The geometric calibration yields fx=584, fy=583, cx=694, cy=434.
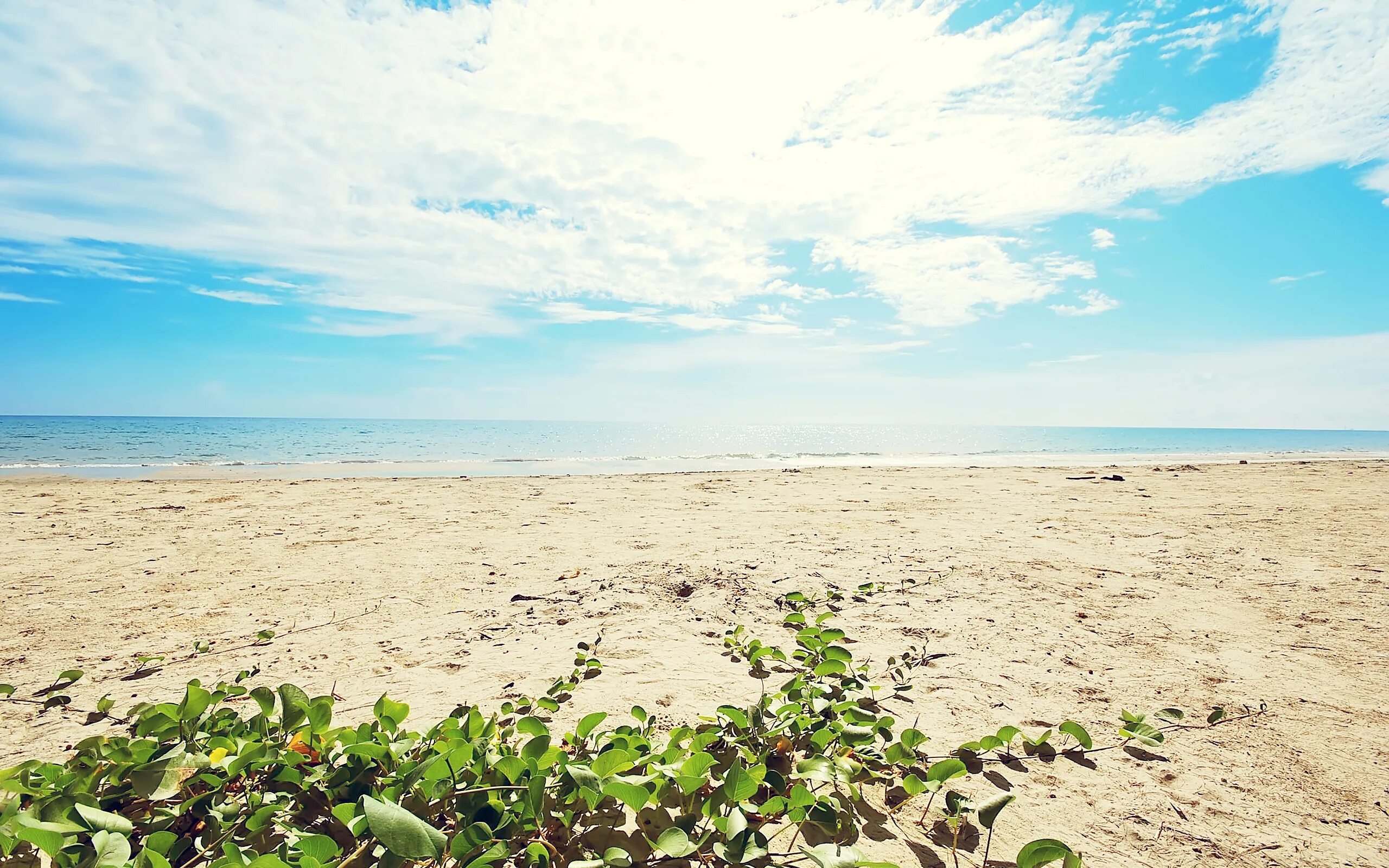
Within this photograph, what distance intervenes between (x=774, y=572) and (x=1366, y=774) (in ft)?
9.22

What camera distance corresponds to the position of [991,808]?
1.50 m

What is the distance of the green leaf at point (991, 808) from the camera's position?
148 centimetres

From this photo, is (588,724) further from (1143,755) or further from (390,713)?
(1143,755)

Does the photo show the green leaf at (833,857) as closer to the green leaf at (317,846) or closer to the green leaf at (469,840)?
the green leaf at (469,840)

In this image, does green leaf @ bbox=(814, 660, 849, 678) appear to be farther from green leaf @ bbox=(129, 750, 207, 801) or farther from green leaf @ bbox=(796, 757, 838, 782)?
green leaf @ bbox=(129, 750, 207, 801)

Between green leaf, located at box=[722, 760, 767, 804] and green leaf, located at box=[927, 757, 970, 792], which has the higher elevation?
green leaf, located at box=[722, 760, 767, 804]

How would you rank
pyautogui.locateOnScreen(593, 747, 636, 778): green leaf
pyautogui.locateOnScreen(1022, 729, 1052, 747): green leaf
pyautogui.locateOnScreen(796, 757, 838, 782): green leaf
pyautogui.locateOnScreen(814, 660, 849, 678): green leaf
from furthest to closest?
pyautogui.locateOnScreen(814, 660, 849, 678): green leaf → pyautogui.locateOnScreen(1022, 729, 1052, 747): green leaf → pyautogui.locateOnScreen(796, 757, 838, 782): green leaf → pyautogui.locateOnScreen(593, 747, 636, 778): green leaf

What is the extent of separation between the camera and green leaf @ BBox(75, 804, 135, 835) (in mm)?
1202

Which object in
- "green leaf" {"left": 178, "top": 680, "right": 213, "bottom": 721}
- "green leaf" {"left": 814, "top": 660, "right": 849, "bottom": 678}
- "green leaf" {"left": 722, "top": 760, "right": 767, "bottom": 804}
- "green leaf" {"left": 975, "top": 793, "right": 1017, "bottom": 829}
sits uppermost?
"green leaf" {"left": 178, "top": 680, "right": 213, "bottom": 721}

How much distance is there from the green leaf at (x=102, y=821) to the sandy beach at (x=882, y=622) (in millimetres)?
970

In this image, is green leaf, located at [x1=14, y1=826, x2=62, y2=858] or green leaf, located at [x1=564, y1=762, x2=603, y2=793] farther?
green leaf, located at [x1=564, y1=762, x2=603, y2=793]

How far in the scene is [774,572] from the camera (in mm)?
4191

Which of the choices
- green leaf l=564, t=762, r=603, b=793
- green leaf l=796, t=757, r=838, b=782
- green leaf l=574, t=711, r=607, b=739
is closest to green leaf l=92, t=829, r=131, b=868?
green leaf l=564, t=762, r=603, b=793

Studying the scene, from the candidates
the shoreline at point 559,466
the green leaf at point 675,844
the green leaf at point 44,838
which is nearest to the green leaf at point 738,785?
the green leaf at point 675,844
